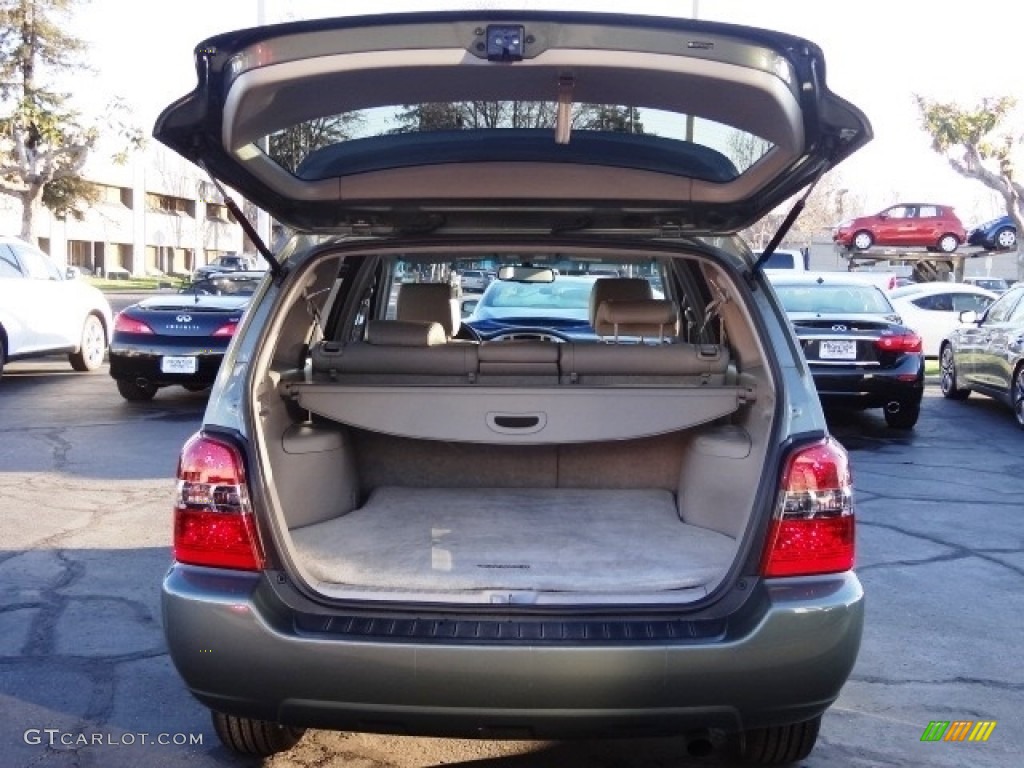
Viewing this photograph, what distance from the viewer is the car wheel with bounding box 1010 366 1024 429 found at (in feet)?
35.6

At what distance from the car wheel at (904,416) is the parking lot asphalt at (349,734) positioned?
3.26 ft

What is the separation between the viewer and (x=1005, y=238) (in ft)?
98.9

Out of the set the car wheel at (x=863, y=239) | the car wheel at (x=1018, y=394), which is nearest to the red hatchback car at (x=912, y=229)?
the car wheel at (x=863, y=239)

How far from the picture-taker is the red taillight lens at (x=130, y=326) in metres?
10.6

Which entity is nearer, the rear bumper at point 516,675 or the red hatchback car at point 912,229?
the rear bumper at point 516,675

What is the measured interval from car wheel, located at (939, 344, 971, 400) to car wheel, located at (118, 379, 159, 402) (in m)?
9.47

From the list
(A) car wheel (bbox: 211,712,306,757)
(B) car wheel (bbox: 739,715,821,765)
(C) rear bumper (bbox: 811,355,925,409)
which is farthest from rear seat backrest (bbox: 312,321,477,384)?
(C) rear bumper (bbox: 811,355,925,409)

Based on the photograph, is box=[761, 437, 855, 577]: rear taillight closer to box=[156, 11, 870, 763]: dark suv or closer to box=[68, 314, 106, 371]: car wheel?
box=[156, 11, 870, 763]: dark suv

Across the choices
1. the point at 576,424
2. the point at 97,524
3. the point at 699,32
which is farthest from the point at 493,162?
the point at 97,524

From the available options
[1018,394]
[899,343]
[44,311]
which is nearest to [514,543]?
[899,343]

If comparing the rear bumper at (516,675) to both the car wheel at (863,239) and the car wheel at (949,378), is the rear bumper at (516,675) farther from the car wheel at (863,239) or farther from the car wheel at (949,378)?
the car wheel at (863,239)

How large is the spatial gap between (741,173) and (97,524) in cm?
464

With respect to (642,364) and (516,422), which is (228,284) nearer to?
(516,422)

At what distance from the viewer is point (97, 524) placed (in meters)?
6.35
